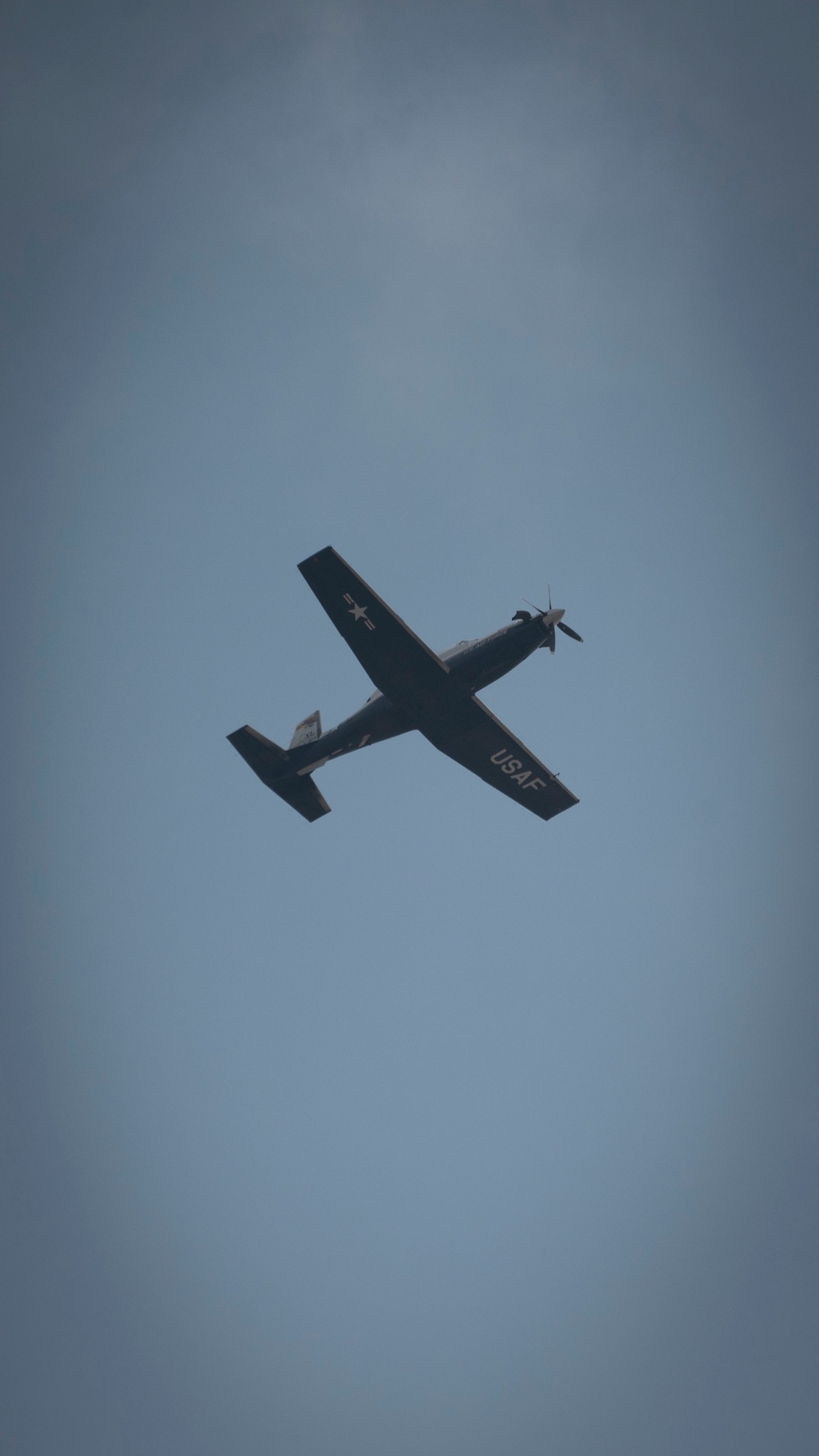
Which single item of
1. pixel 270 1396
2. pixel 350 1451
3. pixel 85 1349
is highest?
pixel 85 1349

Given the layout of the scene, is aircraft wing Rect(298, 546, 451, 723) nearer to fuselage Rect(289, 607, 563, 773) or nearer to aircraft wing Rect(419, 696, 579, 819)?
fuselage Rect(289, 607, 563, 773)

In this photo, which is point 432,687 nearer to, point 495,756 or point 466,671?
point 466,671

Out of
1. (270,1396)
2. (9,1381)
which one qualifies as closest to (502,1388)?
(270,1396)

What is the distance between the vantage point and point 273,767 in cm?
3092

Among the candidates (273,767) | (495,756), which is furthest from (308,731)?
(495,756)

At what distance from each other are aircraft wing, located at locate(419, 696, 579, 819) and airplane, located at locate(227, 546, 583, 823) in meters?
0.03

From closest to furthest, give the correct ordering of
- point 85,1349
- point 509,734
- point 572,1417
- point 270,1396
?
point 509,734 < point 85,1349 < point 572,1417 < point 270,1396

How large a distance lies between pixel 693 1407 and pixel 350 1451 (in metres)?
74.7

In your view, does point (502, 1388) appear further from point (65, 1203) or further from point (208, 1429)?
point (65, 1203)

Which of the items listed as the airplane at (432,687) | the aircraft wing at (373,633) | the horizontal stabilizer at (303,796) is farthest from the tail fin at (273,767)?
the aircraft wing at (373,633)

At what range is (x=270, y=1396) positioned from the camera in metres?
168

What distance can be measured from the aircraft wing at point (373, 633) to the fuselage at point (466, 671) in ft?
2.02

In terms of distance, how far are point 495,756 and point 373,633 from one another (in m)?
5.87

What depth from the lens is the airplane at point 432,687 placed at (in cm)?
2448
